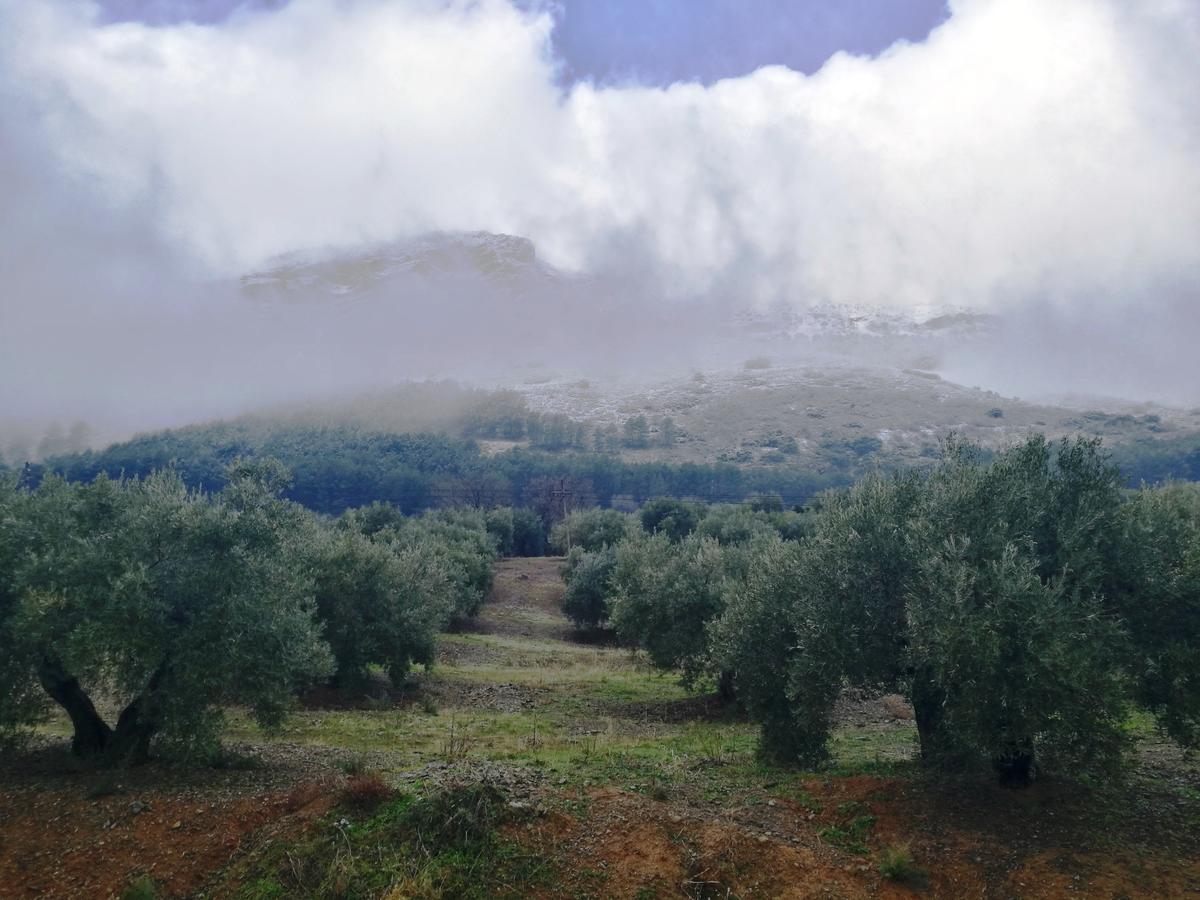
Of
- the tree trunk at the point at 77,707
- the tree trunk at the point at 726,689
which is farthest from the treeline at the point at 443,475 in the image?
the tree trunk at the point at 77,707

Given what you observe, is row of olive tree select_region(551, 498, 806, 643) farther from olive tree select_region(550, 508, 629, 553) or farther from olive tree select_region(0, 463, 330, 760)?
olive tree select_region(550, 508, 629, 553)

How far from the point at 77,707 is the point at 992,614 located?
23424mm

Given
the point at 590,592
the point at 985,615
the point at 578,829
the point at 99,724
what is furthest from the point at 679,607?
the point at 590,592

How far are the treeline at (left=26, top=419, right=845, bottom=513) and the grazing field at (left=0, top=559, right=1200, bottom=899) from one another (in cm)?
11379

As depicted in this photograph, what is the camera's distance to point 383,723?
1179 inches

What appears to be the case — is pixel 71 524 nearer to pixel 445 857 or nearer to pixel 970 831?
pixel 445 857

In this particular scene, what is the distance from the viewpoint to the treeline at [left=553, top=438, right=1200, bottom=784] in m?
15.2

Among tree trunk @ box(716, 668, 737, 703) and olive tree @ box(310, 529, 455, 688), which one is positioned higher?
olive tree @ box(310, 529, 455, 688)

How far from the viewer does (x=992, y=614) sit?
51.0 feet

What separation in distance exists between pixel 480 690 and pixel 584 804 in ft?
75.3

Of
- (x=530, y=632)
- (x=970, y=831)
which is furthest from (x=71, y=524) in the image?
(x=530, y=632)

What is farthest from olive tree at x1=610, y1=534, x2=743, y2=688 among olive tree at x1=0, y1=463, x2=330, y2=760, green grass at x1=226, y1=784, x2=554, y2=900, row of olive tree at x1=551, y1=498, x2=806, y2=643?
olive tree at x1=0, y1=463, x2=330, y2=760

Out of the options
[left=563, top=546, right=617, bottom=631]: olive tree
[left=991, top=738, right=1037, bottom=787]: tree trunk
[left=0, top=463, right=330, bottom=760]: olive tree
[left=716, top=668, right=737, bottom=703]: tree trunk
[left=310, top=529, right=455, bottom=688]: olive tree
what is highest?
[left=0, top=463, right=330, bottom=760]: olive tree

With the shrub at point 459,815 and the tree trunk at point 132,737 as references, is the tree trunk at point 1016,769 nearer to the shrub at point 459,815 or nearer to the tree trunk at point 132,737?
the shrub at point 459,815
